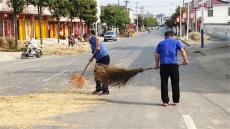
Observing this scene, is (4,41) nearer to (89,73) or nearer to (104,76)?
(89,73)

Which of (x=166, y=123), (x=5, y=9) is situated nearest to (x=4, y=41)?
(x=5, y=9)

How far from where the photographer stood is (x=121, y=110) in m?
11.9

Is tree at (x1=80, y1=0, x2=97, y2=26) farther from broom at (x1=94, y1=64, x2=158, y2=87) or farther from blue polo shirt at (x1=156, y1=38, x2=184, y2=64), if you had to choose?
blue polo shirt at (x1=156, y1=38, x2=184, y2=64)

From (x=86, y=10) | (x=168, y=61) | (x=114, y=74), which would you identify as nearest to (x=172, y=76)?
(x=168, y=61)

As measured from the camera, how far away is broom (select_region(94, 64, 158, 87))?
1421cm

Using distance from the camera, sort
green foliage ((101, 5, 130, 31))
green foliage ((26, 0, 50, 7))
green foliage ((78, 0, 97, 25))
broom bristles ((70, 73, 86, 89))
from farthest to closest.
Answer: green foliage ((101, 5, 130, 31)) < green foliage ((78, 0, 97, 25)) < green foliage ((26, 0, 50, 7)) < broom bristles ((70, 73, 86, 89))

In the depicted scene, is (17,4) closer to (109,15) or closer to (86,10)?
(86,10)

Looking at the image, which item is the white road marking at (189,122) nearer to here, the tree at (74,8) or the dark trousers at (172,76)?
the dark trousers at (172,76)

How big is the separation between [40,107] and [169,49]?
317 cm

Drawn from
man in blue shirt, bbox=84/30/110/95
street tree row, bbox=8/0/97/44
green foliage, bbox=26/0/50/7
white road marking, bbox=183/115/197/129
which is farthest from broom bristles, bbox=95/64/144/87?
street tree row, bbox=8/0/97/44

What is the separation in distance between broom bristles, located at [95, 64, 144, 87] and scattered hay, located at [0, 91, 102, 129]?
628 mm

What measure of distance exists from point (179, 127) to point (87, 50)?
36.4m

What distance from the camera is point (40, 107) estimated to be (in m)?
12.2

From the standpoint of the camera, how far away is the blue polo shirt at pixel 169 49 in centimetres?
1248
